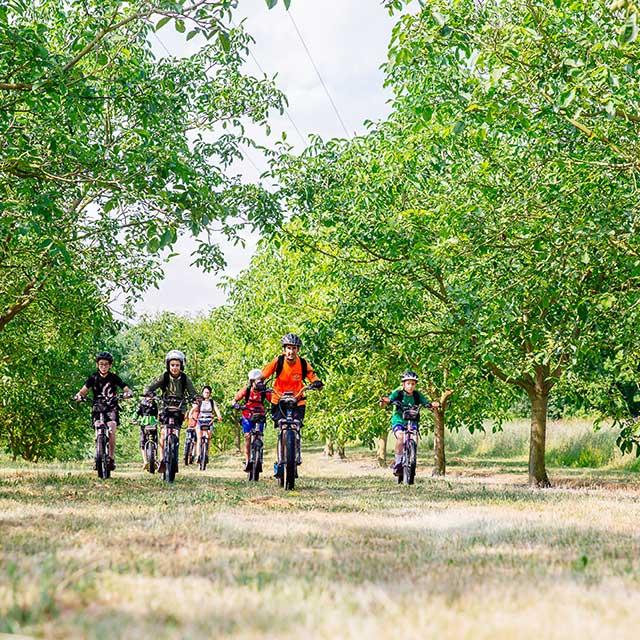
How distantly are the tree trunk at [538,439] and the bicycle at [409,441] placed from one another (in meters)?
3.98

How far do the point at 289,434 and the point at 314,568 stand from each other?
7122 millimetres

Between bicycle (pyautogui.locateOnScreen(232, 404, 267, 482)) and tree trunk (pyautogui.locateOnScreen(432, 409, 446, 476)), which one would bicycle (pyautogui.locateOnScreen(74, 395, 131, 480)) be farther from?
tree trunk (pyautogui.locateOnScreen(432, 409, 446, 476))

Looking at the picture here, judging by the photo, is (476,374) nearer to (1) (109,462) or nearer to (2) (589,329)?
(2) (589,329)

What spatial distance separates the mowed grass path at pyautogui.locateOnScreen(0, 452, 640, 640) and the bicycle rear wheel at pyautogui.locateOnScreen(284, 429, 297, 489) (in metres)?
2.37

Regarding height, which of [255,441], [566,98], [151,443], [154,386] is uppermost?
[566,98]

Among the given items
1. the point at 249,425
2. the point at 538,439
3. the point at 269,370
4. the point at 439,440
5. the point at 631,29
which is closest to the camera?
the point at 631,29

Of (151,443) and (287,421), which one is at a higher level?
(287,421)

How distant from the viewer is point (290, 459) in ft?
40.2

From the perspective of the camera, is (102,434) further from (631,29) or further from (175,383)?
(631,29)

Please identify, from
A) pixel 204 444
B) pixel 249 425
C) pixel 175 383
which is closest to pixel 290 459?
pixel 175 383

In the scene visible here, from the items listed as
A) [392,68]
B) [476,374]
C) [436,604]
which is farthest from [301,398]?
[436,604]

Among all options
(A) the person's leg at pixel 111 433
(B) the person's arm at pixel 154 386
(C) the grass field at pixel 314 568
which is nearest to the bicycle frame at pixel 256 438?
(B) the person's arm at pixel 154 386

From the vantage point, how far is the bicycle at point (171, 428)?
43.9 ft

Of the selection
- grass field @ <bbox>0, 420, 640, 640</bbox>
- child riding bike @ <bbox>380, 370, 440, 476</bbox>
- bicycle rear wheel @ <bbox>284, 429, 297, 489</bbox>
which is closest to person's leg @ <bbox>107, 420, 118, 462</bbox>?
bicycle rear wheel @ <bbox>284, 429, 297, 489</bbox>
